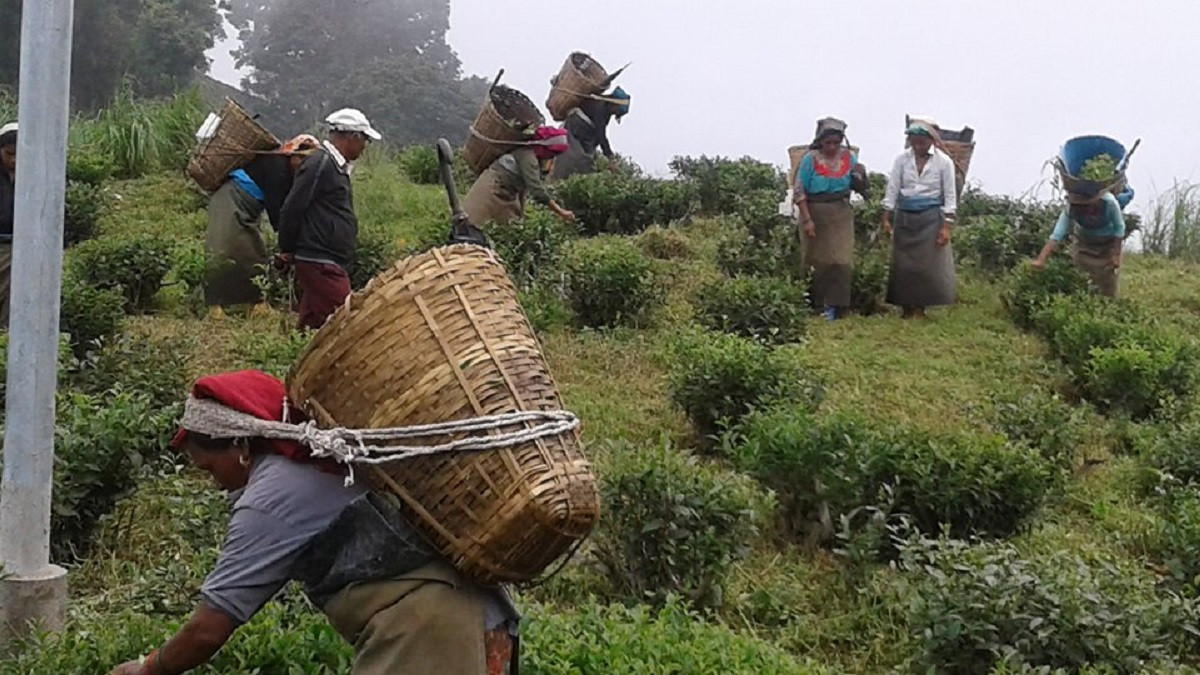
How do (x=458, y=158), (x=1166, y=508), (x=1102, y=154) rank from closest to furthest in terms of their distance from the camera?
(x=1166, y=508), (x=1102, y=154), (x=458, y=158)

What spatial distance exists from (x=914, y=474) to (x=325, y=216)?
352 centimetres

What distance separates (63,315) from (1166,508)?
5606mm

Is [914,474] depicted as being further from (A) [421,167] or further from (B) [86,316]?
(A) [421,167]

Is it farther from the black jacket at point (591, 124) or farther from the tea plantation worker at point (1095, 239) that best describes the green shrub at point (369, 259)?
the black jacket at point (591, 124)

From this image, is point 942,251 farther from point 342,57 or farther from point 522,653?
point 342,57

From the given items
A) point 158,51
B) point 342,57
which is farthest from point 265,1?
point 158,51

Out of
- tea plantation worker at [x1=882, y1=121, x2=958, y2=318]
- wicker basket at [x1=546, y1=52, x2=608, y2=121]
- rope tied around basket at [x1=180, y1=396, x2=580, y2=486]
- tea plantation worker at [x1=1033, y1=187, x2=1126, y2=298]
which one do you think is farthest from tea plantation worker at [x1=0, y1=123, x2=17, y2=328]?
wicker basket at [x1=546, y1=52, x2=608, y2=121]

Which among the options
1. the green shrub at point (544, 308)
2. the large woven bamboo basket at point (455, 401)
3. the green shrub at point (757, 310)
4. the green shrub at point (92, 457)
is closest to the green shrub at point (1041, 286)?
the green shrub at point (757, 310)

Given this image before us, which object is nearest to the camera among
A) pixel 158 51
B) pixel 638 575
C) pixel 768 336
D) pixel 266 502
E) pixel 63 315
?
pixel 266 502

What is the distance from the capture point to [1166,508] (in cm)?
536

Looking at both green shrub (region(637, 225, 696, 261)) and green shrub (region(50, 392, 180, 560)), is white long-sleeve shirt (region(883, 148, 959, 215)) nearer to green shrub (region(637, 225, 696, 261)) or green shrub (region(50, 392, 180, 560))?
green shrub (region(637, 225, 696, 261))

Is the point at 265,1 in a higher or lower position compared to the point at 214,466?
higher

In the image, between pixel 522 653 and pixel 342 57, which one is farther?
pixel 342 57

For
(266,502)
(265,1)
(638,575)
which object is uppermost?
(265,1)
